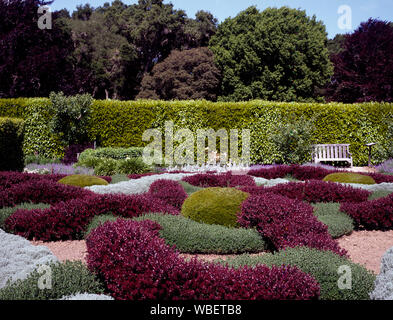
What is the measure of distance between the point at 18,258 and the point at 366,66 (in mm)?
29327

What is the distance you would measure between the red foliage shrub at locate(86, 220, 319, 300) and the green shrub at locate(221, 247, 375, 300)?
13.3 inches

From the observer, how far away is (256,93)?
2909cm

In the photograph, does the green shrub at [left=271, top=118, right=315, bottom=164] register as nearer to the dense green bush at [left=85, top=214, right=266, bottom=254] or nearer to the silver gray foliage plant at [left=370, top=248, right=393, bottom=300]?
the dense green bush at [left=85, top=214, right=266, bottom=254]

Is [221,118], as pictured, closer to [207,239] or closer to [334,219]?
[334,219]

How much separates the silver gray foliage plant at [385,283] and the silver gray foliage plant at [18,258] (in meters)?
2.98

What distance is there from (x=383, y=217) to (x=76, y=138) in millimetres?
13390

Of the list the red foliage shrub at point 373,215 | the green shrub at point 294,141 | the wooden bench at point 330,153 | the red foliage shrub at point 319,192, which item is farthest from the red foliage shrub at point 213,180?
the wooden bench at point 330,153

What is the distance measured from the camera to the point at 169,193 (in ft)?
21.4

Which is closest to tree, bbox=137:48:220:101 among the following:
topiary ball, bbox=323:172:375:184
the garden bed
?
topiary ball, bbox=323:172:375:184

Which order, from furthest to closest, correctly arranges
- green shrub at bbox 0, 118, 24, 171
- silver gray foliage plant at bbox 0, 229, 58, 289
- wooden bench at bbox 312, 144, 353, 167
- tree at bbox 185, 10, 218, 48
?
1. tree at bbox 185, 10, 218, 48
2. wooden bench at bbox 312, 144, 353, 167
3. green shrub at bbox 0, 118, 24, 171
4. silver gray foliage plant at bbox 0, 229, 58, 289

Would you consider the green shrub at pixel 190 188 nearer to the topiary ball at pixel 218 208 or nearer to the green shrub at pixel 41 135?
the topiary ball at pixel 218 208

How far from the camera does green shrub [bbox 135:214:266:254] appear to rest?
4426mm

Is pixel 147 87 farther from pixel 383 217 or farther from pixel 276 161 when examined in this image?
pixel 383 217

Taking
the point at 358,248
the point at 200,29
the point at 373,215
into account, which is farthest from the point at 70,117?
the point at 200,29
